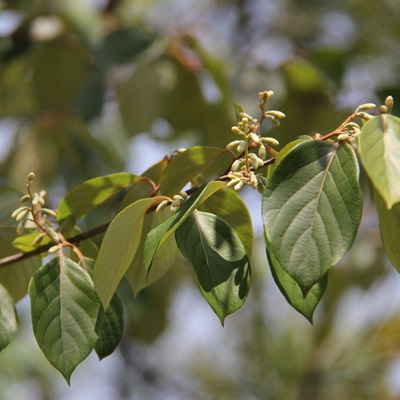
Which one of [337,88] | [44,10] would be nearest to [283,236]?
[337,88]

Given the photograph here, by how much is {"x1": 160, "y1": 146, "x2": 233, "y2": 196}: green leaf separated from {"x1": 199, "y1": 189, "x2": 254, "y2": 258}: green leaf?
0.03m

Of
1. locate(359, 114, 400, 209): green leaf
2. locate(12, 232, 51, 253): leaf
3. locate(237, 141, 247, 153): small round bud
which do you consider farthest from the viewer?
locate(12, 232, 51, 253): leaf

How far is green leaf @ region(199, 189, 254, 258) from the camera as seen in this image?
2.06 ft

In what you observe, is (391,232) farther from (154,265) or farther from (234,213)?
(154,265)

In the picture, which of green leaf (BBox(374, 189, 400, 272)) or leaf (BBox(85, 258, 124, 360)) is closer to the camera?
green leaf (BBox(374, 189, 400, 272))

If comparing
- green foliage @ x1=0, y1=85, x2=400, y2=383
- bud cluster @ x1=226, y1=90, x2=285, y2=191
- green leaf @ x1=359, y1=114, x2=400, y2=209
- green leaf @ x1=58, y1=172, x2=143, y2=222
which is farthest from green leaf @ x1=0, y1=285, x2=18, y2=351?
green leaf @ x1=359, y1=114, x2=400, y2=209

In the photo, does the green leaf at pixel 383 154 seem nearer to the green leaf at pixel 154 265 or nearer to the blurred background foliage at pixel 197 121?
the green leaf at pixel 154 265

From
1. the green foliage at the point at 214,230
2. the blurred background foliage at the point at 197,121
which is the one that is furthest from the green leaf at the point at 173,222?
the blurred background foliage at the point at 197,121

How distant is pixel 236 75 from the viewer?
160 centimetres

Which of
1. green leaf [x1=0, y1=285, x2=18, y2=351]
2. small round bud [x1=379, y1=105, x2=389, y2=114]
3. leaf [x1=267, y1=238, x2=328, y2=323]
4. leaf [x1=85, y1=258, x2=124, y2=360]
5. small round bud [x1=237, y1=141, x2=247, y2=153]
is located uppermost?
small round bud [x1=379, y1=105, x2=389, y2=114]

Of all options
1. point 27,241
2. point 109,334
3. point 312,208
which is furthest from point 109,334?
point 312,208

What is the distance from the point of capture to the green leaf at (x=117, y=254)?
56 cm

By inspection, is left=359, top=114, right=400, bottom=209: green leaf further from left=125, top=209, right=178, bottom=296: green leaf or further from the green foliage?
left=125, top=209, right=178, bottom=296: green leaf

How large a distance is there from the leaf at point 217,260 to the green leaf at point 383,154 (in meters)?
0.13
